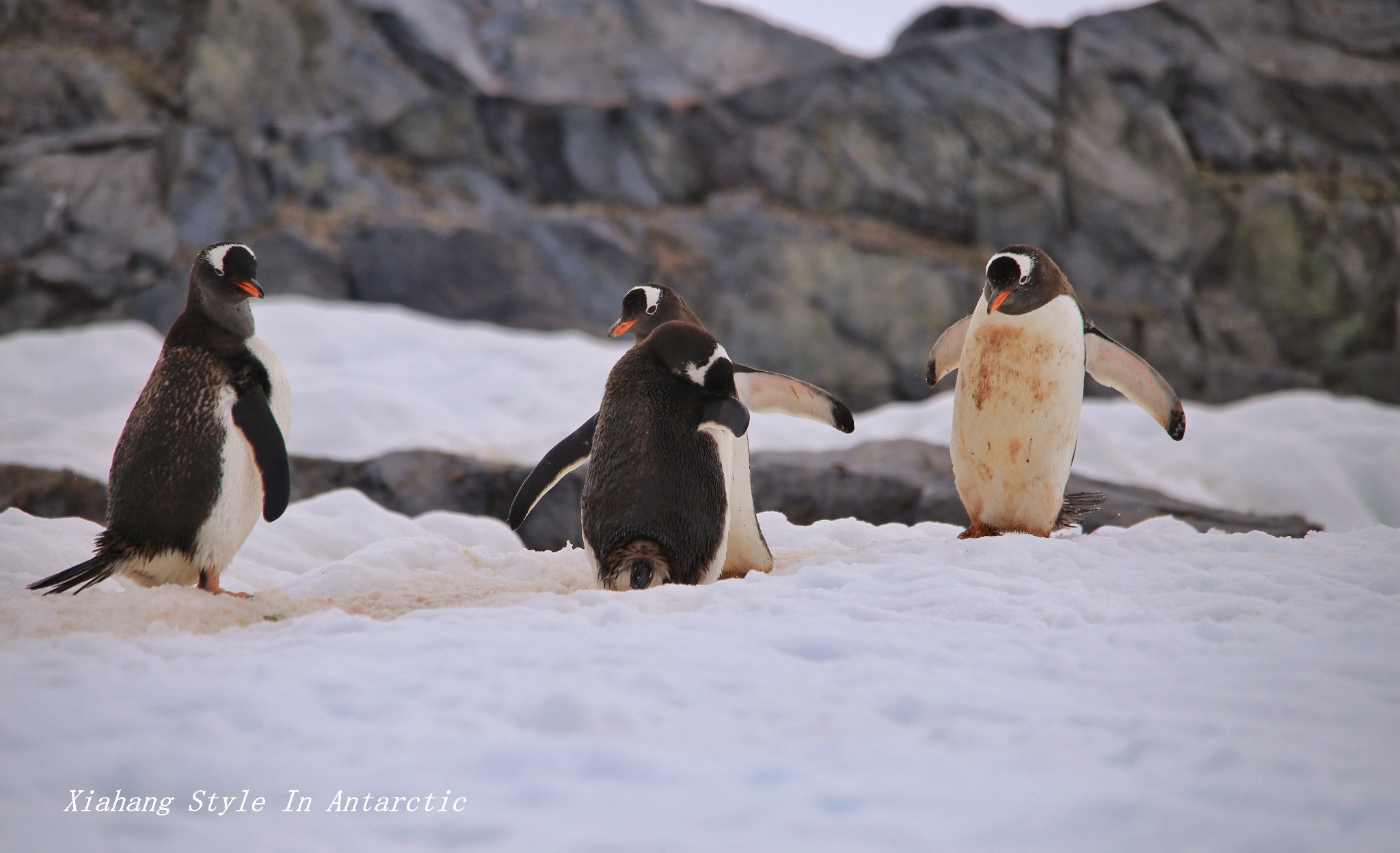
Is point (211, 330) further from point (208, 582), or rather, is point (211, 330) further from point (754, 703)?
point (754, 703)

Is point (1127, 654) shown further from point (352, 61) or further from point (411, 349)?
point (352, 61)

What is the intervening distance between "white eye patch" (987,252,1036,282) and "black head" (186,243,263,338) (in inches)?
83.7

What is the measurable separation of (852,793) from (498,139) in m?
12.2

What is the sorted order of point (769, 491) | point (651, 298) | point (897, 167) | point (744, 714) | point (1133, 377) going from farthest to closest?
point (897, 167), point (769, 491), point (1133, 377), point (651, 298), point (744, 714)

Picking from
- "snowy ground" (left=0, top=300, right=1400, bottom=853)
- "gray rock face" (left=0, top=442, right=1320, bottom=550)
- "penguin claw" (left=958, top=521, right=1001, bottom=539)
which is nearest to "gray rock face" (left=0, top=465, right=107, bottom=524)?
"gray rock face" (left=0, top=442, right=1320, bottom=550)

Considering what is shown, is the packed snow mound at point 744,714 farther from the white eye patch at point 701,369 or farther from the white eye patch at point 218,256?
the white eye patch at point 218,256

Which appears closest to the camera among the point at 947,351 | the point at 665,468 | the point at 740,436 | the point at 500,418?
the point at 665,468

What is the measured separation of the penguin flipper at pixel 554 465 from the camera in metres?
3.07

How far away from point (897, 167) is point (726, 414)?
10.8 m

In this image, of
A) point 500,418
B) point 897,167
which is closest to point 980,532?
point 500,418

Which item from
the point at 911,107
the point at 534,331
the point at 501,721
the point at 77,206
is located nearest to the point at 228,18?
the point at 77,206

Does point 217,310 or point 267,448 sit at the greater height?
point 217,310

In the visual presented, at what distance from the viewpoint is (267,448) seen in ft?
9.46

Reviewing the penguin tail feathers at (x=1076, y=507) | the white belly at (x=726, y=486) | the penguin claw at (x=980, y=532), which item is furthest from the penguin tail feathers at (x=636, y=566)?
the penguin tail feathers at (x=1076, y=507)
